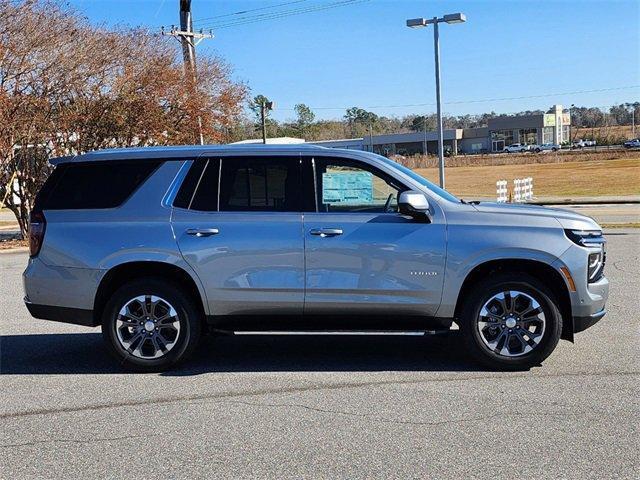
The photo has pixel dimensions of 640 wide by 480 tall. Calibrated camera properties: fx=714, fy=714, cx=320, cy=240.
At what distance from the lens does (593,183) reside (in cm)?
4759

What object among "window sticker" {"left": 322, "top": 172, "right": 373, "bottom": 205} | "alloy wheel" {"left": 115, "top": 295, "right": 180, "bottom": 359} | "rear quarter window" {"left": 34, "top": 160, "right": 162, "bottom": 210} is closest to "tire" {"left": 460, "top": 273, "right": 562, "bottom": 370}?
"window sticker" {"left": 322, "top": 172, "right": 373, "bottom": 205}

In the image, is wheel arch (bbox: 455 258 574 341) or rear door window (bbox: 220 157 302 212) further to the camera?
rear door window (bbox: 220 157 302 212)

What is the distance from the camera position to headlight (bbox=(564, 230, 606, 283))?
582 cm

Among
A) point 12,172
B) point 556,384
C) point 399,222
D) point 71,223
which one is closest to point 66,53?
point 12,172

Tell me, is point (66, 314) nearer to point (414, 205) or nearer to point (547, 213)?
point (414, 205)

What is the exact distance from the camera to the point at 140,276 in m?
6.15

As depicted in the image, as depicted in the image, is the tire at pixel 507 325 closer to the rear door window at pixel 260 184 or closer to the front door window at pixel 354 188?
the front door window at pixel 354 188

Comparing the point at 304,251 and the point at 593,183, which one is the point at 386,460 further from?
the point at 593,183

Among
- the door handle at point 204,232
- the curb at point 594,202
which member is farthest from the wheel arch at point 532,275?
the curb at point 594,202

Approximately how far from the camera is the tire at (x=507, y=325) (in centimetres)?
583

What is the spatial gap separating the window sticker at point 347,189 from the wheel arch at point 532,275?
3.53 ft

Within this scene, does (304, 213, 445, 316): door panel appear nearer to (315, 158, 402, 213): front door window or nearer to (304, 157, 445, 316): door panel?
(304, 157, 445, 316): door panel

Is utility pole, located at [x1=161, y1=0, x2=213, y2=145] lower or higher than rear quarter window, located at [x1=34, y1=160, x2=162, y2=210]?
higher

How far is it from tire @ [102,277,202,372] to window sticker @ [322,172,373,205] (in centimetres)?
150
